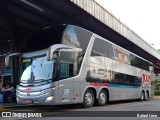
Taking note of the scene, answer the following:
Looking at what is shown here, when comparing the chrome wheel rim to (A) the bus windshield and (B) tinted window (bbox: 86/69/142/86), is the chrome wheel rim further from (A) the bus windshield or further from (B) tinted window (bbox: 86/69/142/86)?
(A) the bus windshield

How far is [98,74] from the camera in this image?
16.4 m

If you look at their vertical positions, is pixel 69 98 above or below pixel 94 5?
below

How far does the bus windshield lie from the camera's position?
13.1m

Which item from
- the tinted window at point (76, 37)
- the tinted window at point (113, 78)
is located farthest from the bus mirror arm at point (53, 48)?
the tinted window at point (113, 78)

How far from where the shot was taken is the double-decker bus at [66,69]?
13.0 m

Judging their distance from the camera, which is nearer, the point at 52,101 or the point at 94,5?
the point at 52,101

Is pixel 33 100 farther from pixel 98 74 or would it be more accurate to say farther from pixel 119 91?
pixel 119 91

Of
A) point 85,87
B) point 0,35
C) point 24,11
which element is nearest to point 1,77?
point 0,35

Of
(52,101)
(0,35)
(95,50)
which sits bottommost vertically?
(52,101)

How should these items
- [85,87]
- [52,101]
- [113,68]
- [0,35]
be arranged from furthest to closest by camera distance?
[0,35]
[113,68]
[85,87]
[52,101]

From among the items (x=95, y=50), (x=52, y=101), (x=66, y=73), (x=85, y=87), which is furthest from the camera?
(x=95, y=50)

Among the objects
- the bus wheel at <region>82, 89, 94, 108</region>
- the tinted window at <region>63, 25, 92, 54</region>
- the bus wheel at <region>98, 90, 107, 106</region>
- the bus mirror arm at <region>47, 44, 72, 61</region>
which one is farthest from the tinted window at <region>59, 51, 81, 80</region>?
the bus wheel at <region>98, 90, 107, 106</region>

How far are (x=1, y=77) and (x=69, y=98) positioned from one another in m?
16.2

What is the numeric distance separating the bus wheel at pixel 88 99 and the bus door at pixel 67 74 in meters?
1.30
